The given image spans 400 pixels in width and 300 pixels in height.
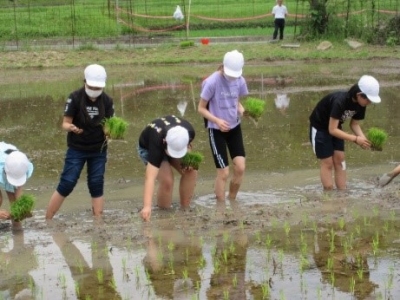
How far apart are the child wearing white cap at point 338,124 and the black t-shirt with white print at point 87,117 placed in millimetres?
2350

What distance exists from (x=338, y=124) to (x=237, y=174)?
121 cm

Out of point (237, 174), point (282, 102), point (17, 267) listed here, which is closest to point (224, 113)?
point (237, 174)

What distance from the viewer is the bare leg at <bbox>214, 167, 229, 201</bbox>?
880cm

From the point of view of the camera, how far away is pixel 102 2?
1464 inches

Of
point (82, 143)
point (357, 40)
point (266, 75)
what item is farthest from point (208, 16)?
point (82, 143)

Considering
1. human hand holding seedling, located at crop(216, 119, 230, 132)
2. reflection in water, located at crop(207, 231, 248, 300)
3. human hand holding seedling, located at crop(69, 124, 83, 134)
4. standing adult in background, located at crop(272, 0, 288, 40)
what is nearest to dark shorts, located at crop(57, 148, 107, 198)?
human hand holding seedling, located at crop(69, 124, 83, 134)

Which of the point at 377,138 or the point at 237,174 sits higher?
the point at 377,138

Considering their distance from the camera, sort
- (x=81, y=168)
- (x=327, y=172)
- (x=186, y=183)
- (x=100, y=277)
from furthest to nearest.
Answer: (x=327, y=172) → (x=186, y=183) → (x=81, y=168) → (x=100, y=277)

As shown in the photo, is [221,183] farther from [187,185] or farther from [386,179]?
[386,179]

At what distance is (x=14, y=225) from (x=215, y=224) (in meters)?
1.89

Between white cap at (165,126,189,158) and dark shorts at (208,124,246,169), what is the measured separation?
38.1 inches

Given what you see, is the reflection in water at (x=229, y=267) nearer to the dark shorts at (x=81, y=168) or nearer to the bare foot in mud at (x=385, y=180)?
the dark shorts at (x=81, y=168)

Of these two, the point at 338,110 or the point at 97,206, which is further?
the point at 338,110

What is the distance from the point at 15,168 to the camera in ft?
24.6
